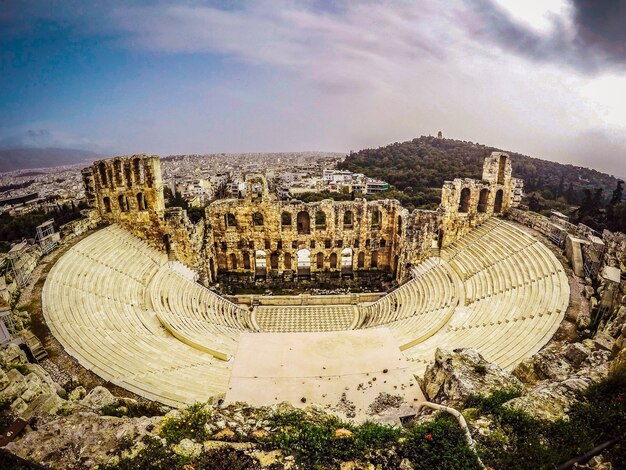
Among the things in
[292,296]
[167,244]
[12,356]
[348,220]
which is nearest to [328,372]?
[12,356]

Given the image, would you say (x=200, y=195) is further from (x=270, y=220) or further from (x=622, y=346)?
(x=622, y=346)

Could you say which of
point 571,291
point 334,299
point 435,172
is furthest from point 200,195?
point 571,291

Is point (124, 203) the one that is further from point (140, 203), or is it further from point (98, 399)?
point (98, 399)

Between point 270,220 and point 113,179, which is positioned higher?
point 113,179

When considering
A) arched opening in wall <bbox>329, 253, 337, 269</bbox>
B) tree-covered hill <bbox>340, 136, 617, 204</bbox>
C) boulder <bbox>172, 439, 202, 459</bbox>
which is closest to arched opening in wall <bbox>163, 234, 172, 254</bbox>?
arched opening in wall <bbox>329, 253, 337, 269</bbox>

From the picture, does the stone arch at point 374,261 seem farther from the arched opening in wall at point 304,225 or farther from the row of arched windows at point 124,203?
the row of arched windows at point 124,203

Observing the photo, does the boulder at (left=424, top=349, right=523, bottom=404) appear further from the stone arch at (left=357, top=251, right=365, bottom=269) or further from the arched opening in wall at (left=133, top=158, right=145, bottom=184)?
the arched opening in wall at (left=133, top=158, right=145, bottom=184)
